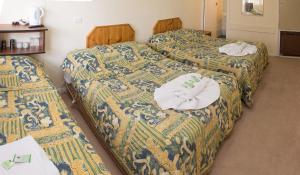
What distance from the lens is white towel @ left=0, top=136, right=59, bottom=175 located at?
126cm

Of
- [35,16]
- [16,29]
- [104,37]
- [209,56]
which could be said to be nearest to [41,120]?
[16,29]

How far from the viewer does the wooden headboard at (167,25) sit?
14.1 ft

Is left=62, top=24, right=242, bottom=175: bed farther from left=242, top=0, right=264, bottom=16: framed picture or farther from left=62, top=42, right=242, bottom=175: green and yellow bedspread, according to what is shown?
left=242, top=0, right=264, bottom=16: framed picture

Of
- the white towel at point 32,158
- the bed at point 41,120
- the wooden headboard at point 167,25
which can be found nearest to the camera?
the white towel at point 32,158

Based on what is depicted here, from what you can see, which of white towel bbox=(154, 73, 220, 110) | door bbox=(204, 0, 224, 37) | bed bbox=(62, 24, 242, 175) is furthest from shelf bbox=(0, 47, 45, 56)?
door bbox=(204, 0, 224, 37)

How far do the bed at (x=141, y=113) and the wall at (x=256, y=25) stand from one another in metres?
3.10

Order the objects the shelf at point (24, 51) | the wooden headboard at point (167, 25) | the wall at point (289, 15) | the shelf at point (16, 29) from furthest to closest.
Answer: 1. the wall at point (289, 15)
2. the wooden headboard at point (167, 25)
3. the shelf at point (24, 51)
4. the shelf at point (16, 29)

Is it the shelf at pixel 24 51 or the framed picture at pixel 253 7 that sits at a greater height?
the framed picture at pixel 253 7

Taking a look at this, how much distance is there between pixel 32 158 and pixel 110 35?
2.53 m

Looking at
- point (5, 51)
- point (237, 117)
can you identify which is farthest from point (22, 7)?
point (237, 117)

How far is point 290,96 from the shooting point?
3.70 meters

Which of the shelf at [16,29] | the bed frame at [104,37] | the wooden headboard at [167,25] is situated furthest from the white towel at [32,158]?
the wooden headboard at [167,25]

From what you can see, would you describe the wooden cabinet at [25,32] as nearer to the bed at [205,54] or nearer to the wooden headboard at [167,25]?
the bed at [205,54]

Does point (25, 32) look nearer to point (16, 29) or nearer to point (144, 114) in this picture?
point (16, 29)
